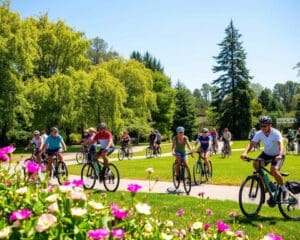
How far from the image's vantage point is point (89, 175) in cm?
1336

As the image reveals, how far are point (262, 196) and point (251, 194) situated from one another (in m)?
0.28

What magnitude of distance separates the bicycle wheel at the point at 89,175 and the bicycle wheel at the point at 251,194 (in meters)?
5.22

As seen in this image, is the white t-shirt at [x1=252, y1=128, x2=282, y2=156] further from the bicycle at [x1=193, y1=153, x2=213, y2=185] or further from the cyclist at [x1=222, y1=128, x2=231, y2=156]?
the cyclist at [x1=222, y1=128, x2=231, y2=156]

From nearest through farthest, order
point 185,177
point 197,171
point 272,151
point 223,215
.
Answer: point 223,215, point 272,151, point 185,177, point 197,171

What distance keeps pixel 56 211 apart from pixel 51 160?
1181 centimetres

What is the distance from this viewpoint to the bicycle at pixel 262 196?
8883 millimetres

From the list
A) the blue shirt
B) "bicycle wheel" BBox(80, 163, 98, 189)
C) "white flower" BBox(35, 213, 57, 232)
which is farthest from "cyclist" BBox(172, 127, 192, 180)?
"white flower" BBox(35, 213, 57, 232)

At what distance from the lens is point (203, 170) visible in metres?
14.9

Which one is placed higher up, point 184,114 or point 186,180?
point 184,114

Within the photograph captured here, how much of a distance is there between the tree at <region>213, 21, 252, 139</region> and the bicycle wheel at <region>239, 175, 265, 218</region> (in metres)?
58.5

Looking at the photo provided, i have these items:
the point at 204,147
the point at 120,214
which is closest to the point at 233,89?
the point at 204,147

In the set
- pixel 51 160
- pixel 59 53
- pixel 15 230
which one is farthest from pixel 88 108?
pixel 15 230

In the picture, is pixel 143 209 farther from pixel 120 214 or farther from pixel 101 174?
pixel 101 174

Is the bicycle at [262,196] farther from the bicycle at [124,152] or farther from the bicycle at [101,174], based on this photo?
the bicycle at [124,152]
